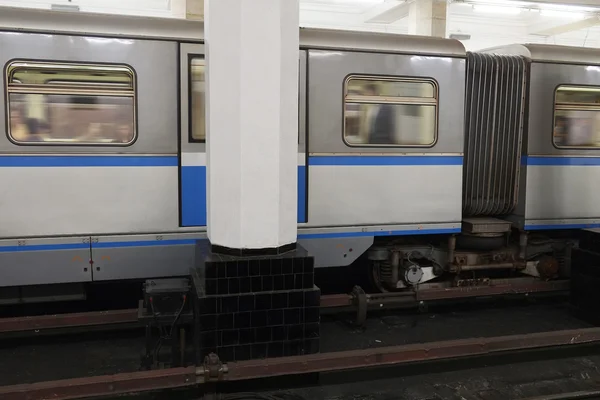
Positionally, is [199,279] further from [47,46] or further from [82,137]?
[47,46]

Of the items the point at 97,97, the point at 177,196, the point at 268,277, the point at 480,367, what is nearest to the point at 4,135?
the point at 97,97

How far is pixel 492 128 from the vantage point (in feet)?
23.2

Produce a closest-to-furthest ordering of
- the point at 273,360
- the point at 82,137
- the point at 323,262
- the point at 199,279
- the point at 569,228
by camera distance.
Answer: the point at 273,360 < the point at 199,279 < the point at 82,137 < the point at 323,262 < the point at 569,228

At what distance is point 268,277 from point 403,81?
9.74 feet

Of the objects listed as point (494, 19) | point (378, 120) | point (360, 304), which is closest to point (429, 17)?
point (494, 19)

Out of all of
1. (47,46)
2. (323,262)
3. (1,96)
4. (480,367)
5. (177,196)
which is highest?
(47,46)

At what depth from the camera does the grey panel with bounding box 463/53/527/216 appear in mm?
7016

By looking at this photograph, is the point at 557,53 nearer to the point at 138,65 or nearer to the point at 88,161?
the point at 138,65

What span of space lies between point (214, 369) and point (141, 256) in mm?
1860

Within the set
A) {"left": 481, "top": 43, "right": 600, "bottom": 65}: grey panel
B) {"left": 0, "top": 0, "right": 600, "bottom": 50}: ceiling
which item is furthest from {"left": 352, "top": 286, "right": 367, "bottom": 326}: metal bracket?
{"left": 0, "top": 0, "right": 600, "bottom": 50}: ceiling

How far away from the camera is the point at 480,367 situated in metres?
5.51

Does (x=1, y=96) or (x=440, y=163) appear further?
(x=440, y=163)

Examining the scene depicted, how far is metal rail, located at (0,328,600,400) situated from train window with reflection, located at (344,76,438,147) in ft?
8.13

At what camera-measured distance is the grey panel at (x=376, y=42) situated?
20.4 ft
